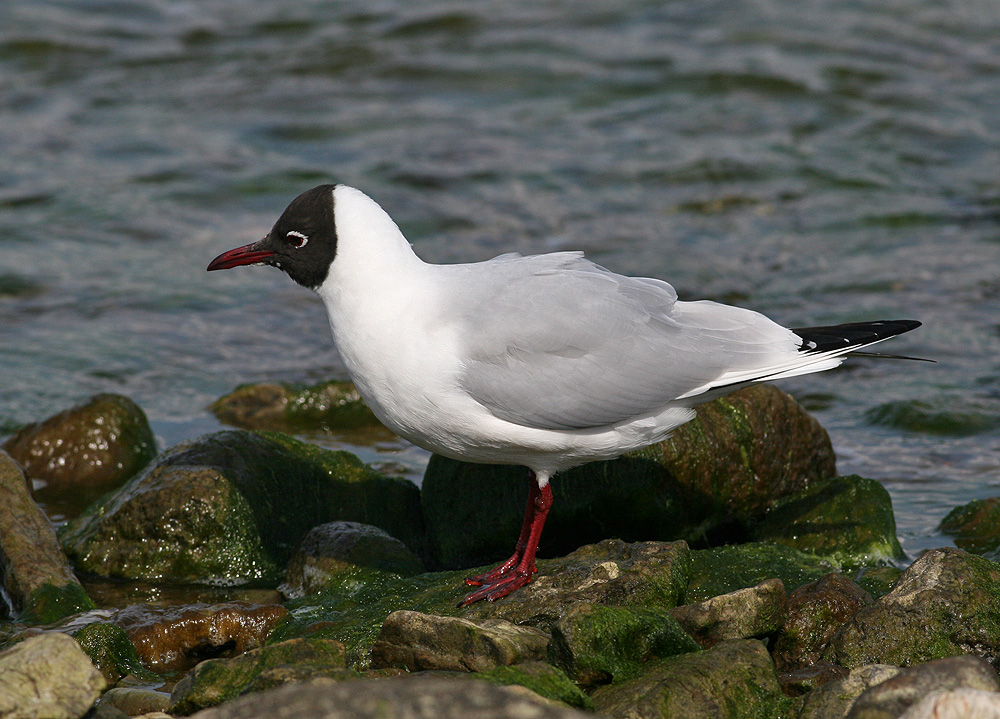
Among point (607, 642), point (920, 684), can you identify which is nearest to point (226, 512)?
point (607, 642)

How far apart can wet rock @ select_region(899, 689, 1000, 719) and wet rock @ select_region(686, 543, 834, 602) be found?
189cm

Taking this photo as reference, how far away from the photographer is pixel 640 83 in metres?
15.7

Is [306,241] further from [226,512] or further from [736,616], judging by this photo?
[736,616]

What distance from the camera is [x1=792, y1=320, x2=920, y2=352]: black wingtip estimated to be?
5535 millimetres

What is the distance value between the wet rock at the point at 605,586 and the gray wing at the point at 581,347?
67cm

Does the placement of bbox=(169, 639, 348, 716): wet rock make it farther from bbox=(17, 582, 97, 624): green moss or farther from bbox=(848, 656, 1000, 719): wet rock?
bbox=(848, 656, 1000, 719): wet rock

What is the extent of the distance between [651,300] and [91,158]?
388 inches

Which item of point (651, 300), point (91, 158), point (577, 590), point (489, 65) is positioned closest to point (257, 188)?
point (91, 158)

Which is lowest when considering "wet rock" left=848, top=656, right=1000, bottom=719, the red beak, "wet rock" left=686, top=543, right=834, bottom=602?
"wet rock" left=686, top=543, right=834, bottom=602

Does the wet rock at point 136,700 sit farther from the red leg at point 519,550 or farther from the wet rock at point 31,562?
the red leg at point 519,550

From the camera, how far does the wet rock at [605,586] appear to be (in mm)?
4840

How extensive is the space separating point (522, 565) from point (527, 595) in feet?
1.50

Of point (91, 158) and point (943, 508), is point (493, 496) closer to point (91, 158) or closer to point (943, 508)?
point (943, 508)

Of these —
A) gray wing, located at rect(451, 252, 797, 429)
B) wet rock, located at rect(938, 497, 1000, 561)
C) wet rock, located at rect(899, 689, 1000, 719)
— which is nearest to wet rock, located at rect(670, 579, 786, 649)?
gray wing, located at rect(451, 252, 797, 429)
